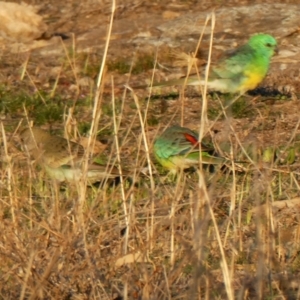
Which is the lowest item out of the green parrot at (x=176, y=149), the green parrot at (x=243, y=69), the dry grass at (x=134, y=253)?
the green parrot at (x=243, y=69)

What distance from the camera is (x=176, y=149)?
6586mm

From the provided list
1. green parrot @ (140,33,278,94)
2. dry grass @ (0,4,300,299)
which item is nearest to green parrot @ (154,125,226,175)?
dry grass @ (0,4,300,299)

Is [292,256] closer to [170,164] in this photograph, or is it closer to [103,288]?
[103,288]

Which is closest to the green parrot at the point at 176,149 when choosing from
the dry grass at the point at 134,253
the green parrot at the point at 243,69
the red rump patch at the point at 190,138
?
the red rump patch at the point at 190,138

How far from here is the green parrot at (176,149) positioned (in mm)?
6500

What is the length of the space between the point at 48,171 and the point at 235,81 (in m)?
2.58

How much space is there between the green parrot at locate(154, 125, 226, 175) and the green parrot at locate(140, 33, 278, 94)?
1801 mm

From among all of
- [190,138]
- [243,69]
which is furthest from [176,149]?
[243,69]

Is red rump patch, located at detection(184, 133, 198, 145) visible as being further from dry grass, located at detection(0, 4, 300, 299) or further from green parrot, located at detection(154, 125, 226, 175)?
dry grass, located at detection(0, 4, 300, 299)

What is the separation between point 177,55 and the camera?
9977mm

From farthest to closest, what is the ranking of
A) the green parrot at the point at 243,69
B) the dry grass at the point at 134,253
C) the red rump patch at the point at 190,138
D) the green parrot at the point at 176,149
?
1. the green parrot at the point at 243,69
2. the red rump patch at the point at 190,138
3. the green parrot at the point at 176,149
4. the dry grass at the point at 134,253

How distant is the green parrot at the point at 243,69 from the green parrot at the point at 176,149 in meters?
1.80

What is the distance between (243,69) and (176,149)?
2175 millimetres

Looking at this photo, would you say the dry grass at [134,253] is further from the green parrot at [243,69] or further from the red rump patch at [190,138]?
the green parrot at [243,69]
